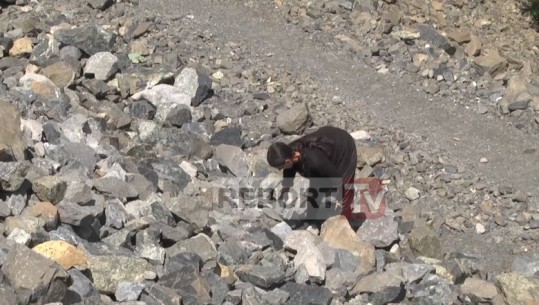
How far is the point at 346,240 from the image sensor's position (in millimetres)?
8094

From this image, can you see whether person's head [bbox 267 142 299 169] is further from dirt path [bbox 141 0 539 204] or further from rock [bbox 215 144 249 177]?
dirt path [bbox 141 0 539 204]

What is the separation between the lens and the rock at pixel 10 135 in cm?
728

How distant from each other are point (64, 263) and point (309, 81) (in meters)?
5.95

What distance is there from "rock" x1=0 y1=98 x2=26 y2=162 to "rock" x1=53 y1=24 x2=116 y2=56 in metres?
3.00

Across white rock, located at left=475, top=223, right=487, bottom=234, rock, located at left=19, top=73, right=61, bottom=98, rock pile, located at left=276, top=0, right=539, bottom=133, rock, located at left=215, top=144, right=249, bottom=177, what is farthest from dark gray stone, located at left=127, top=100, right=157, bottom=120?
white rock, located at left=475, top=223, right=487, bottom=234

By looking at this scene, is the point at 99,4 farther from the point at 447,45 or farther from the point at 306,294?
the point at 306,294

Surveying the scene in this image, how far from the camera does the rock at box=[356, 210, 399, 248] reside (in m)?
8.51

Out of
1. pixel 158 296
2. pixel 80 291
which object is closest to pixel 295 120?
pixel 158 296

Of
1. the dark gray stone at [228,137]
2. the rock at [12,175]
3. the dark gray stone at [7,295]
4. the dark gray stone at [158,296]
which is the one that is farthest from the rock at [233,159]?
the dark gray stone at [7,295]

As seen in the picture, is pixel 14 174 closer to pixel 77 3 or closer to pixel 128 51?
pixel 128 51

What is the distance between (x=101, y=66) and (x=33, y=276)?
519cm

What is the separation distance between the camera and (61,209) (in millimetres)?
7133

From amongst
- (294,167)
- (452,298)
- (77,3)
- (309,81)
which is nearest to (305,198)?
(294,167)

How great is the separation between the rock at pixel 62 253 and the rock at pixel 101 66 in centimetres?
437
